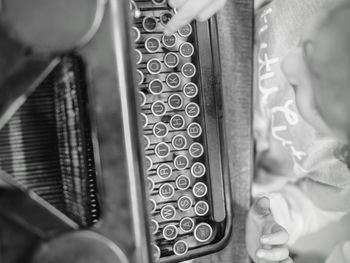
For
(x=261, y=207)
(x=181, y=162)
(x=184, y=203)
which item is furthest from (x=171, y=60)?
(x=261, y=207)

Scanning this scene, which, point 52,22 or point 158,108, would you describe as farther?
point 158,108

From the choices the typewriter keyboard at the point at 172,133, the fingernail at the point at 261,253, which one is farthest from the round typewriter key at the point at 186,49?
the fingernail at the point at 261,253

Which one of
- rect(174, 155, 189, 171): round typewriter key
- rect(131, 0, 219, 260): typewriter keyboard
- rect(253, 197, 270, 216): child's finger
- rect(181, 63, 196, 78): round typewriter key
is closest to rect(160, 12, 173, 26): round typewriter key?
rect(131, 0, 219, 260): typewriter keyboard

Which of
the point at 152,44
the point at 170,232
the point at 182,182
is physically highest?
the point at 152,44

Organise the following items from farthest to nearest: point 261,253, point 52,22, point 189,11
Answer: point 261,253, point 189,11, point 52,22

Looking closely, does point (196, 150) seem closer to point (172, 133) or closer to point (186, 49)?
point (172, 133)

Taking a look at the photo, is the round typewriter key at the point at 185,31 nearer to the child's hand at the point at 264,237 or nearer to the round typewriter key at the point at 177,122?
the round typewriter key at the point at 177,122

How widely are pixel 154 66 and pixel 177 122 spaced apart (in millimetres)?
150

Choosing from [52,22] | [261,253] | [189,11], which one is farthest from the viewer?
[261,253]

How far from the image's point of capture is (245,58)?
46.7 inches

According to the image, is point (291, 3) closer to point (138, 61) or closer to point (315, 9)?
point (315, 9)

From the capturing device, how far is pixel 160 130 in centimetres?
102

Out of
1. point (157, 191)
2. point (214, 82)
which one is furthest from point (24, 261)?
point (214, 82)

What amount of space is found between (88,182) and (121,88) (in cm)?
17
